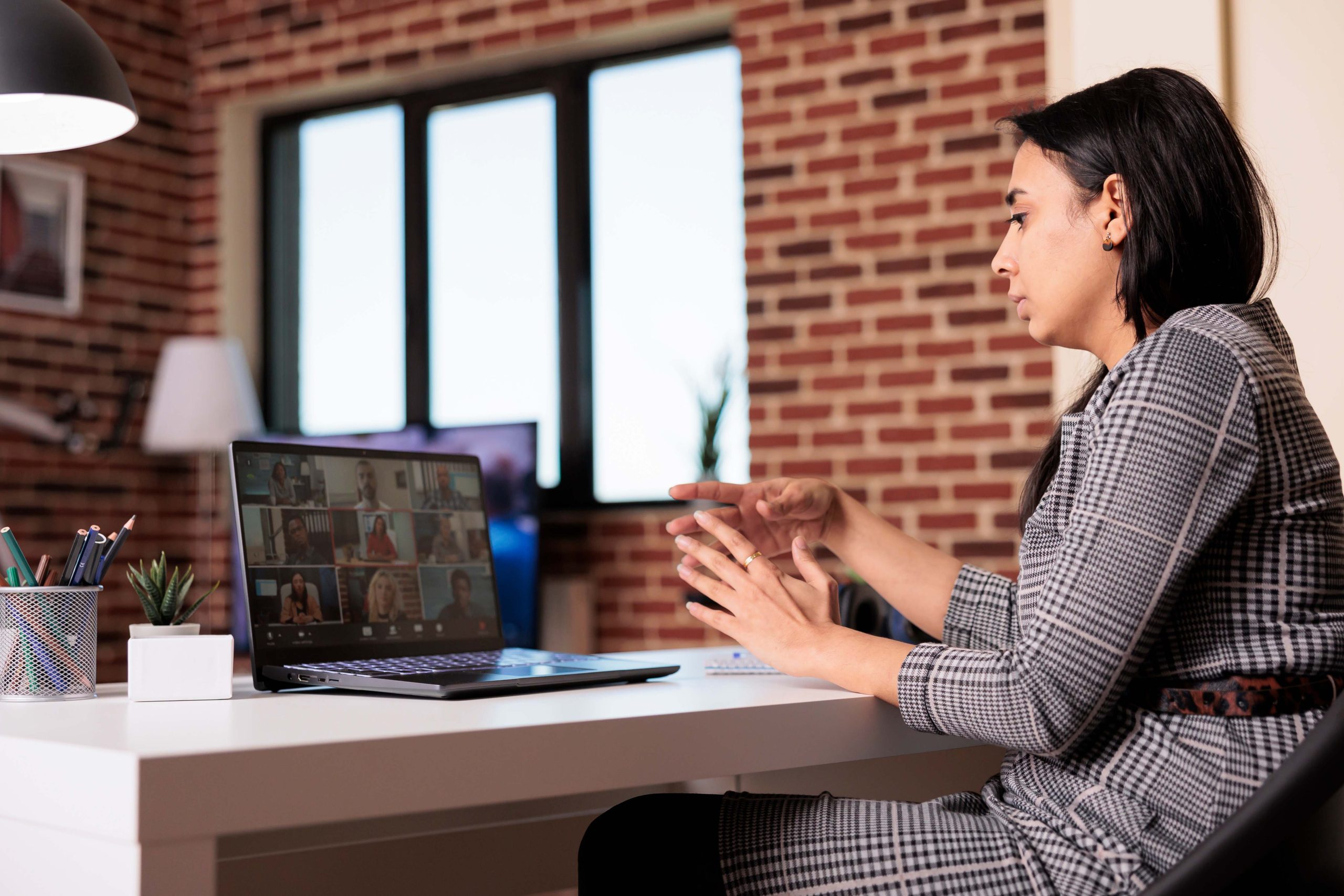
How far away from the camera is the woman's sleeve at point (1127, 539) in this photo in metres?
1.05

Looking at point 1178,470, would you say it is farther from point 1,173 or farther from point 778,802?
point 1,173

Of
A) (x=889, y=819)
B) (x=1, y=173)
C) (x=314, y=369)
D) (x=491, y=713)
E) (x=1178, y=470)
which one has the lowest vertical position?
(x=889, y=819)

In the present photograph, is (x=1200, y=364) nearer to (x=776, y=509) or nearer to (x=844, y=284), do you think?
(x=776, y=509)

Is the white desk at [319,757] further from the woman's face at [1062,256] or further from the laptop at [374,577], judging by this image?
the woman's face at [1062,256]

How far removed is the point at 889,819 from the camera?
3.76ft

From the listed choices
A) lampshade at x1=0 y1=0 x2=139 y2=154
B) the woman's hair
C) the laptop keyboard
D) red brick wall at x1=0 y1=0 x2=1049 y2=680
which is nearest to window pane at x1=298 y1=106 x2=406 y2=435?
red brick wall at x1=0 y1=0 x2=1049 y2=680

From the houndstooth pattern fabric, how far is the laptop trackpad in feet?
0.78

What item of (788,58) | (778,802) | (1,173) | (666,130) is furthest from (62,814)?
(1,173)

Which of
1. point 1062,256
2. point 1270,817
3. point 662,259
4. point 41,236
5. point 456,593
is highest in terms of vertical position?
point 41,236

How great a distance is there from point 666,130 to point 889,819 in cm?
351

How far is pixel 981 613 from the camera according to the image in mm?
1489

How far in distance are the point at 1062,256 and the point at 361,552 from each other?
2.68 ft

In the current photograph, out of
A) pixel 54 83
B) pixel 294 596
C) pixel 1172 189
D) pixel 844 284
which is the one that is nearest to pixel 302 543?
pixel 294 596

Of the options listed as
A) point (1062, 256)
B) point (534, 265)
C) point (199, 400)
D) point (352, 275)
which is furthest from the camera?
point (352, 275)
